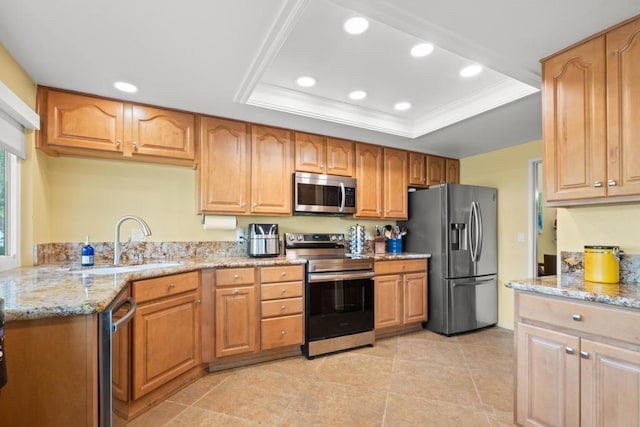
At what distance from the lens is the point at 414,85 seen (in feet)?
8.43

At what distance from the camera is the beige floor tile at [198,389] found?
217 cm

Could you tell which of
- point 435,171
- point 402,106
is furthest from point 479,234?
point 402,106

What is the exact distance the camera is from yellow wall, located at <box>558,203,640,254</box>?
1.85 meters

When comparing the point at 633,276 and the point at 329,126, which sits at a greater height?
the point at 329,126

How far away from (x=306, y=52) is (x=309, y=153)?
1309 mm

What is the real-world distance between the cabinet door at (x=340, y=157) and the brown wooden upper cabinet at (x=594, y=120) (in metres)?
1.92

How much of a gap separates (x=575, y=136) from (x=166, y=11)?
234 centimetres

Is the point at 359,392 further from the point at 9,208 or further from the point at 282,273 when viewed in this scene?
the point at 9,208

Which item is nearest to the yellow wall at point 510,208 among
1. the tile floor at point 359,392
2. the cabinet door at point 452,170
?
the cabinet door at point 452,170

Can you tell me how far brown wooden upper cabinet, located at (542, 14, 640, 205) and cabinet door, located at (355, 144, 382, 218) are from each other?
1898mm

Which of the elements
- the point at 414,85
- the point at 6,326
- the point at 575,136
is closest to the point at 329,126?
the point at 414,85

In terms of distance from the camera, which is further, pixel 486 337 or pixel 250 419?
pixel 486 337

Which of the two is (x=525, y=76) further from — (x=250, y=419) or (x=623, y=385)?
(x=250, y=419)

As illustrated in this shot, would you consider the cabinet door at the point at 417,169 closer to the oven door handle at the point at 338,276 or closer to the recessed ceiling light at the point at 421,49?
the oven door handle at the point at 338,276
